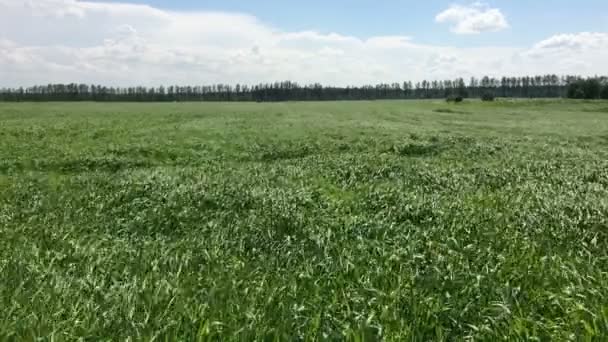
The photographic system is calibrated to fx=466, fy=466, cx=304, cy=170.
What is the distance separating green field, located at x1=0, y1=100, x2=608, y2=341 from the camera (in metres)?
4.94

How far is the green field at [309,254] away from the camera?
4.94m

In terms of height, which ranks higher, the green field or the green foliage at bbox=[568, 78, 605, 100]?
the green foliage at bbox=[568, 78, 605, 100]

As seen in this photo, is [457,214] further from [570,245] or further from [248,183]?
[248,183]

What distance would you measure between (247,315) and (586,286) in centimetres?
427

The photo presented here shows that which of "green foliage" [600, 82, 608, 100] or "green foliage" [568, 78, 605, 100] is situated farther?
"green foliage" [568, 78, 605, 100]

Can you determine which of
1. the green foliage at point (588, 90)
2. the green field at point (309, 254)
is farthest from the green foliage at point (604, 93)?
the green field at point (309, 254)

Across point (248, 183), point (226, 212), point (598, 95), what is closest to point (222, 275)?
point (226, 212)

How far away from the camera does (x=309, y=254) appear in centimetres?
750

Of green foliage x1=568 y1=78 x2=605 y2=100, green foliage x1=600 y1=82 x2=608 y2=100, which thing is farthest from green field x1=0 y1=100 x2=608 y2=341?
green foliage x1=568 y1=78 x2=605 y2=100

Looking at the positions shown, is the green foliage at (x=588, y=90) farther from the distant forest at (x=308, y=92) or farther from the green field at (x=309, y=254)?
the green field at (x=309, y=254)

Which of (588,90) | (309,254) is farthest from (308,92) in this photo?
(309,254)

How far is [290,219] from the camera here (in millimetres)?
9375

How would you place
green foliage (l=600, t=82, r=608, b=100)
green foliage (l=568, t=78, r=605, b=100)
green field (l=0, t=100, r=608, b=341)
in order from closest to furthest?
green field (l=0, t=100, r=608, b=341), green foliage (l=600, t=82, r=608, b=100), green foliage (l=568, t=78, r=605, b=100)

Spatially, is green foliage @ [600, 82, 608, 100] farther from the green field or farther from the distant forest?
the green field
